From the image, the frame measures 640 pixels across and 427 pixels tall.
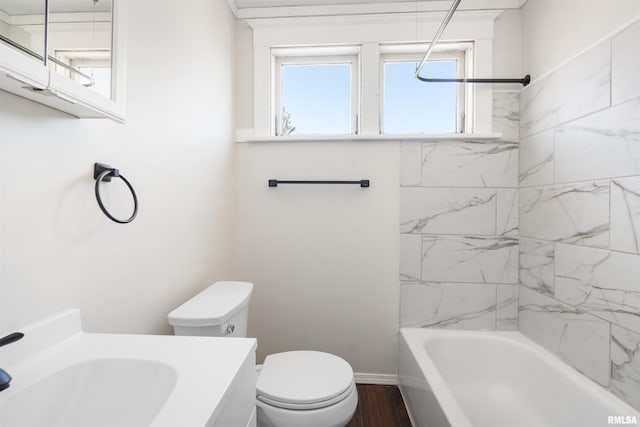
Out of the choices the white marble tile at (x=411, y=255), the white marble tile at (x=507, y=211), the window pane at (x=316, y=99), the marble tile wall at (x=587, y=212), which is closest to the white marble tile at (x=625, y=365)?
the marble tile wall at (x=587, y=212)

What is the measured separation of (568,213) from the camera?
1.47 metres

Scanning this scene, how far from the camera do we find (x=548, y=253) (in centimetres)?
161

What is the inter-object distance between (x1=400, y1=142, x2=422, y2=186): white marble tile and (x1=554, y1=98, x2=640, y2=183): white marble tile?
68cm

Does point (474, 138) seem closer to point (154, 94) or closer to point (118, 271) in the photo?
point (154, 94)

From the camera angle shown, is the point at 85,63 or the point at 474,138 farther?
the point at 474,138

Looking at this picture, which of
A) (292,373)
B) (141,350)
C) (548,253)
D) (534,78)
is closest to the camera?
(141,350)

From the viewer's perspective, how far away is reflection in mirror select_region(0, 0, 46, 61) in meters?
0.59

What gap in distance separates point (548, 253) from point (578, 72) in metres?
0.89

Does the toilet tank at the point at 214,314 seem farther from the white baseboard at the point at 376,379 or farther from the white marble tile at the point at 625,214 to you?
the white marble tile at the point at 625,214

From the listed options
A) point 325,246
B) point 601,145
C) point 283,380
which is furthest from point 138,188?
point 601,145

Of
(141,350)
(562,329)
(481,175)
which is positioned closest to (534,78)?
(481,175)

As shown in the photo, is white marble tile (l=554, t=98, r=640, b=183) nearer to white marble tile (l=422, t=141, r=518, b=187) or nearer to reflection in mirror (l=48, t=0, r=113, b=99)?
white marble tile (l=422, t=141, r=518, b=187)

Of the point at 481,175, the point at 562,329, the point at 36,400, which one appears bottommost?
the point at 562,329

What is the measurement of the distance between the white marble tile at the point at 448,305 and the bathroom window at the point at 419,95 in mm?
1020
